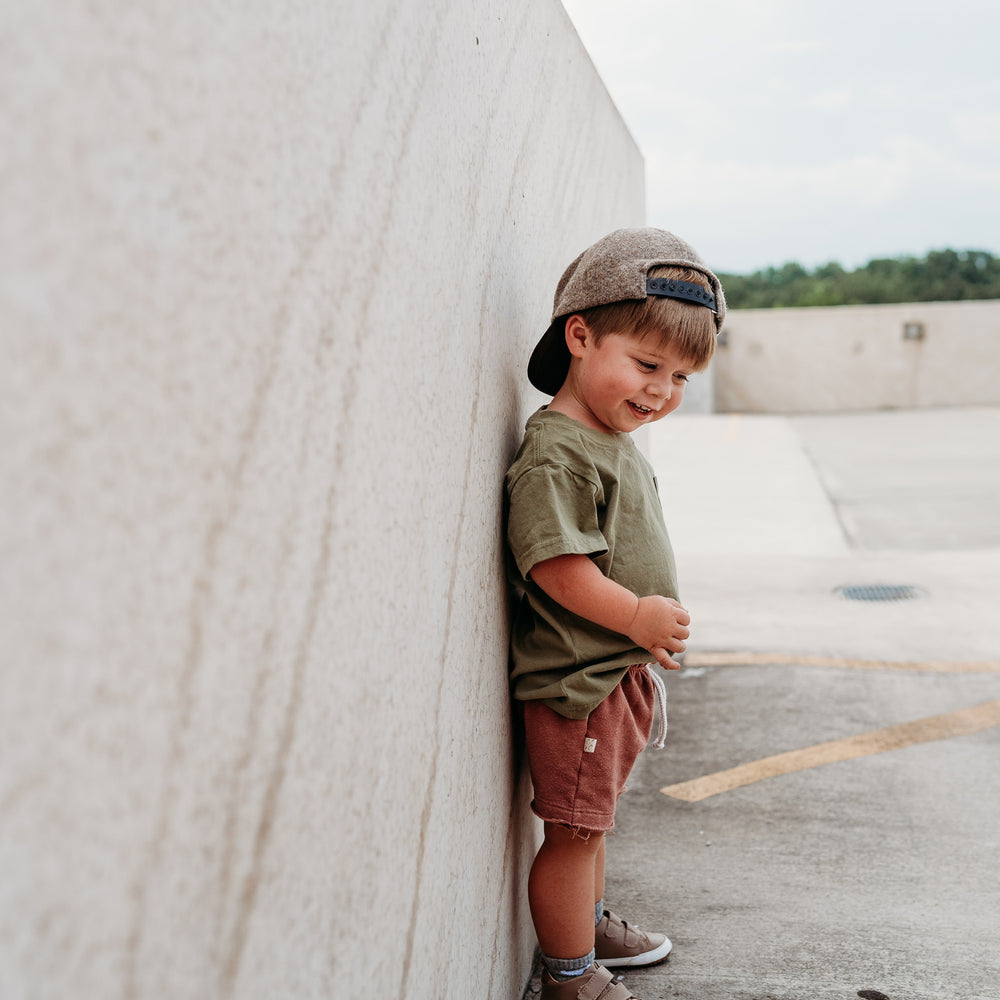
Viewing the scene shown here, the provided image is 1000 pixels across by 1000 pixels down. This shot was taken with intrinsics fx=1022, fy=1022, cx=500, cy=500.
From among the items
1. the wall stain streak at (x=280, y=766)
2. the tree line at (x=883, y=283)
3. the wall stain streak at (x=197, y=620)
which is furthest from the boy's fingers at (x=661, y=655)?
the tree line at (x=883, y=283)

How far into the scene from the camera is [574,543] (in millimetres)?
1654

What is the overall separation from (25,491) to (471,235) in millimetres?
1065

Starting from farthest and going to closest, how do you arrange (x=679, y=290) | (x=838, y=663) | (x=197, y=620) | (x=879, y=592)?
(x=879, y=592) < (x=838, y=663) < (x=679, y=290) < (x=197, y=620)

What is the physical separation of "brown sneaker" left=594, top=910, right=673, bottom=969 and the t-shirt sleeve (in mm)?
922

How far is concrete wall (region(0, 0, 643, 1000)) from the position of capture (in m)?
0.64

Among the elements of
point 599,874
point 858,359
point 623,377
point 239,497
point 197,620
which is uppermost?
point 858,359

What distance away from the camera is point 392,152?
3.95ft

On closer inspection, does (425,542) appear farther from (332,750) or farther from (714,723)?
(714,723)

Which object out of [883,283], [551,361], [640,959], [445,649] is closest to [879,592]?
[640,959]

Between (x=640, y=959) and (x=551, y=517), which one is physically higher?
(x=551, y=517)

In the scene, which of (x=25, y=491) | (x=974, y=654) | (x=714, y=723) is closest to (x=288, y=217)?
(x=25, y=491)

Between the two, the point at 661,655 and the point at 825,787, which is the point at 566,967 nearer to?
the point at 661,655

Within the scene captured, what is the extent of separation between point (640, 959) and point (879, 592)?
11.6ft

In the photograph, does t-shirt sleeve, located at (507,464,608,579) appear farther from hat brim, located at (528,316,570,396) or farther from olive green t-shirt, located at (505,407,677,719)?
hat brim, located at (528,316,570,396)
